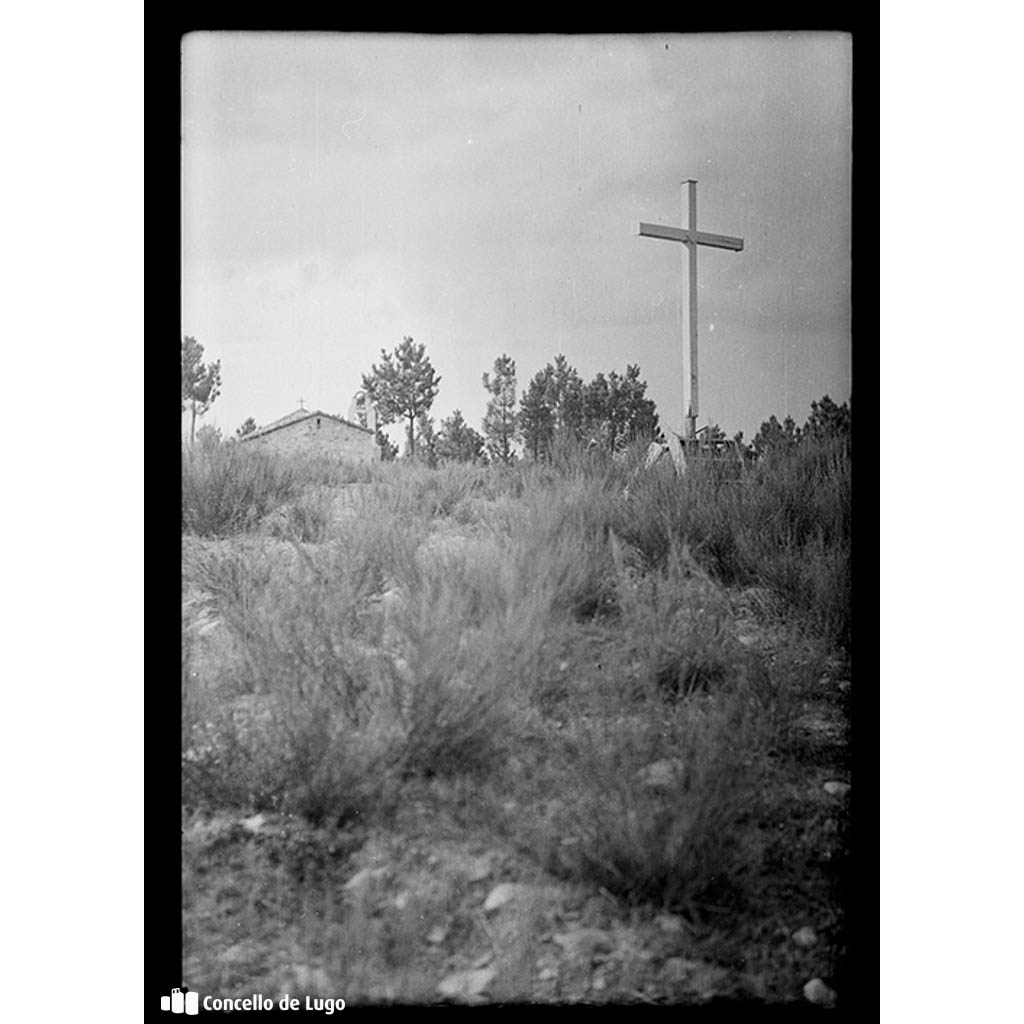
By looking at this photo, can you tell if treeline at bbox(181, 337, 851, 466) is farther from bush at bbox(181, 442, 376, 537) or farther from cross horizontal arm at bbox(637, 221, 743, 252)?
cross horizontal arm at bbox(637, 221, 743, 252)

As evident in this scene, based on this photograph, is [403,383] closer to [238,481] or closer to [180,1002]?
[238,481]

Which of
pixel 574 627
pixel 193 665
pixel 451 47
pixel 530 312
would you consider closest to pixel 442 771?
pixel 574 627

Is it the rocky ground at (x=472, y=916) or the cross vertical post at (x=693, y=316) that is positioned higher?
the cross vertical post at (x=693, y=316)

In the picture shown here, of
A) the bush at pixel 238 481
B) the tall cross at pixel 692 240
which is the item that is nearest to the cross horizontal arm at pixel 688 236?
the tall cross at pixel 692 240

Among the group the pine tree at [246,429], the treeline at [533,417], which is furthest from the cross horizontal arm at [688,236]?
the pine tree at [246,429]

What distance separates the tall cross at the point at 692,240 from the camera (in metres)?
2.01

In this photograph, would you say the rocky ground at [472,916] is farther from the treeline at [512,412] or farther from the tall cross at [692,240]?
the tall cross at [692,240]

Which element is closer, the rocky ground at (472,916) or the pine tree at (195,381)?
the rocky ground at (472,916)

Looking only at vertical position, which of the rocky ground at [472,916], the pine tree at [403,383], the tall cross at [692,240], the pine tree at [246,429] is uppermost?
the tall cross at [692,240]

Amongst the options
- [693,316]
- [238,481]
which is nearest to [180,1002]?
[238,481]

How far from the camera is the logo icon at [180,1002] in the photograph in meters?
1.92
